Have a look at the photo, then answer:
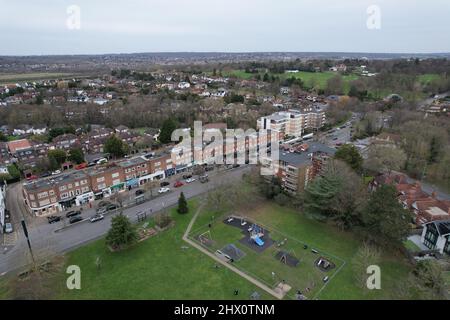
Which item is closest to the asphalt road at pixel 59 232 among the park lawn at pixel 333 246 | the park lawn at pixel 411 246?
the park lawn at pixel 333 246

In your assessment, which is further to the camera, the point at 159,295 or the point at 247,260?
the point at 247,260

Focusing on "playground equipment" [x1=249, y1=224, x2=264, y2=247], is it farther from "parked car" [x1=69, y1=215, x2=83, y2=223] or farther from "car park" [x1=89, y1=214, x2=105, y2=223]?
"parked car" [x1=69, y1=215, x2=83, y2=223]

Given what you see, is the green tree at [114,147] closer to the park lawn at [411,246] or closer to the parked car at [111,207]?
the parked car at [111,207]

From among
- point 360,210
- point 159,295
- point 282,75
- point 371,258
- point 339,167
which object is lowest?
point 159,295

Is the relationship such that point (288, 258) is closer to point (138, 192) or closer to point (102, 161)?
point (138, 192)

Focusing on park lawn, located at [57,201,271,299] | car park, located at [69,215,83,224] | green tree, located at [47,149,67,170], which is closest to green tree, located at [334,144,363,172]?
park lawn, located at [57,201,271,299]

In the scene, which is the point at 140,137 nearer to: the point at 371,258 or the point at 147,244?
the point at 147,244

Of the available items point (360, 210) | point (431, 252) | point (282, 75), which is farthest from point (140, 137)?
point (282, 75)

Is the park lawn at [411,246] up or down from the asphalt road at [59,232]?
down
